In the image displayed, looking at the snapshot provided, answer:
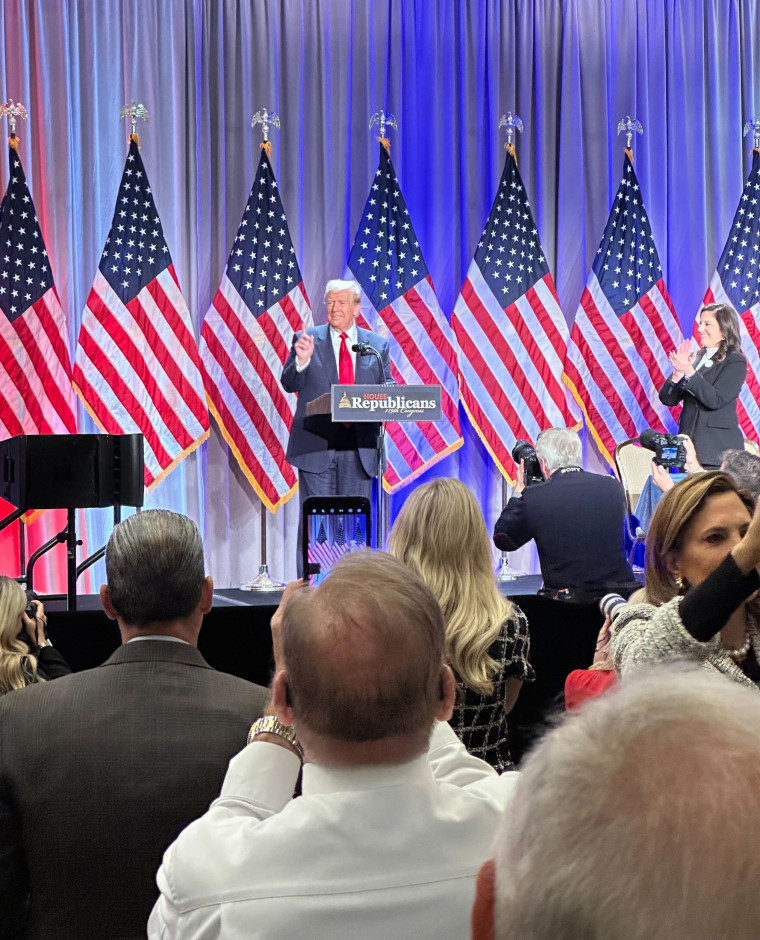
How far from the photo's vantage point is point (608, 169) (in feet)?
26.2

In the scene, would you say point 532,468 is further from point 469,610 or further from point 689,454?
point 469,610

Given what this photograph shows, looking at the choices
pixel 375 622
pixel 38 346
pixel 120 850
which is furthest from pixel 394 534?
pixel 38 346

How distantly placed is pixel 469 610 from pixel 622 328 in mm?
5484

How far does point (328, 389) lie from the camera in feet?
20.8

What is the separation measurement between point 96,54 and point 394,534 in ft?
19.1

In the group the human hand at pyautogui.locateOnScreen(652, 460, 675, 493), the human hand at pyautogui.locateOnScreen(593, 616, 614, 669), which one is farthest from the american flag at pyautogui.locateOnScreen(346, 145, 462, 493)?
the human hand at pyautogui.locateOnScreen(593, 616, 614, 669)

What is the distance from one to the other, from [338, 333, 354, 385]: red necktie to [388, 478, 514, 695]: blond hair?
3935mm

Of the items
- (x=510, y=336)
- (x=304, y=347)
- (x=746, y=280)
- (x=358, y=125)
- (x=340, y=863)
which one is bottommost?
(x=340, y=863)

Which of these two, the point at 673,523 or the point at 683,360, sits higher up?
the point at 683,360

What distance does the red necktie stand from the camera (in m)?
6.37

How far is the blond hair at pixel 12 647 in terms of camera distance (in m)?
2.51

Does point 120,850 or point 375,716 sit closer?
point 375,716

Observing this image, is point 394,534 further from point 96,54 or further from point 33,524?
point 96,54

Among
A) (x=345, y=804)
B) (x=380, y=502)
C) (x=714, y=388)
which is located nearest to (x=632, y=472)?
(x=714, y=388)
